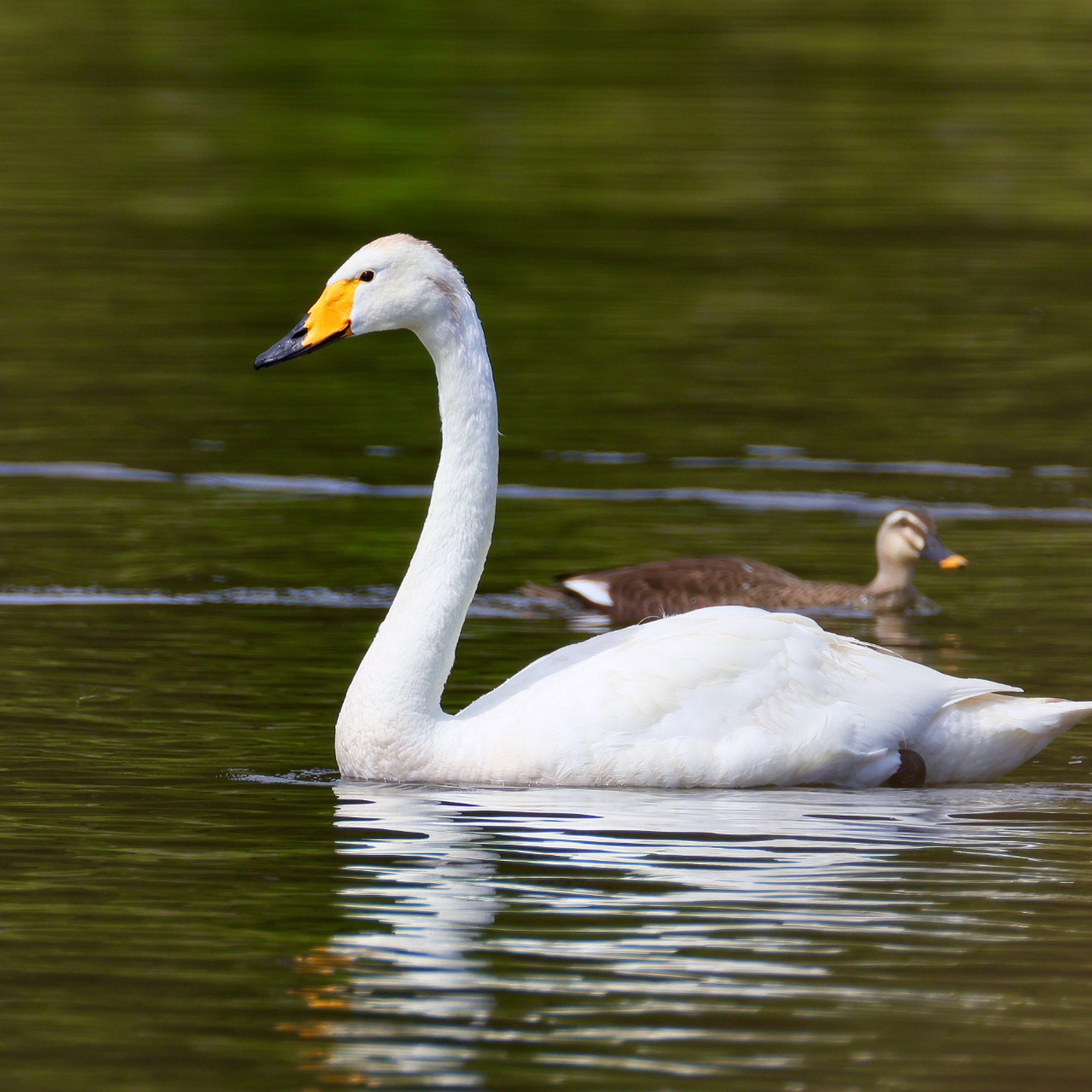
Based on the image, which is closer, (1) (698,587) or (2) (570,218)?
(1) (698,587)

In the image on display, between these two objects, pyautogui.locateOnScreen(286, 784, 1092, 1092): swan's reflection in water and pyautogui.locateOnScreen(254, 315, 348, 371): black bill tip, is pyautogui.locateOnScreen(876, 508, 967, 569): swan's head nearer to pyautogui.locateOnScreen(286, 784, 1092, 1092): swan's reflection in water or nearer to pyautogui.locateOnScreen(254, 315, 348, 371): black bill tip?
pyautogui.locateOnScreen(286, 784, 1092, 1092): swan's reflection in water

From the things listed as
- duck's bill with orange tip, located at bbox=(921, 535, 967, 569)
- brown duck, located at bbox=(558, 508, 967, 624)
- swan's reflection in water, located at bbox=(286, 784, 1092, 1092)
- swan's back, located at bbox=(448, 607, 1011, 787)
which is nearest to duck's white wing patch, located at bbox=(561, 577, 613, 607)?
brown duck, located at bbox=(558, 508, 967, 624)

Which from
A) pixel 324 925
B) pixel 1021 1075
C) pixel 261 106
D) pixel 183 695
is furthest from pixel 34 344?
pixel 261 106

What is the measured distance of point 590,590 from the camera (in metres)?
12.5

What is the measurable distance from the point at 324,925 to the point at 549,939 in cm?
65

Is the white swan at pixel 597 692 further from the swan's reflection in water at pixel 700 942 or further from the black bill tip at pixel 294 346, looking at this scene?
the swan's reflection in water at pixel 700 942

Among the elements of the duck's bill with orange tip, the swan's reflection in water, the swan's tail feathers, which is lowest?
the swan's reflection in water

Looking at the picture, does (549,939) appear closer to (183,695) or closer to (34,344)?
(183,695)

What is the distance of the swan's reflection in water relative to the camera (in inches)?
209

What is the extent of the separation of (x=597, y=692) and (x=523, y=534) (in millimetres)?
6518

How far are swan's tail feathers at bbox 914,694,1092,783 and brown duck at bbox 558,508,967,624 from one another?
11.2 feet

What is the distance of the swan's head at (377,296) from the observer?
838 centimetres

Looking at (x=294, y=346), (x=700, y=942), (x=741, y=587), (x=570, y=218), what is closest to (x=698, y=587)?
(x=741, y=587)

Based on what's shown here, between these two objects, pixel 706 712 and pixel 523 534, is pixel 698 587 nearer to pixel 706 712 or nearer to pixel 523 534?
pixel 523 534
